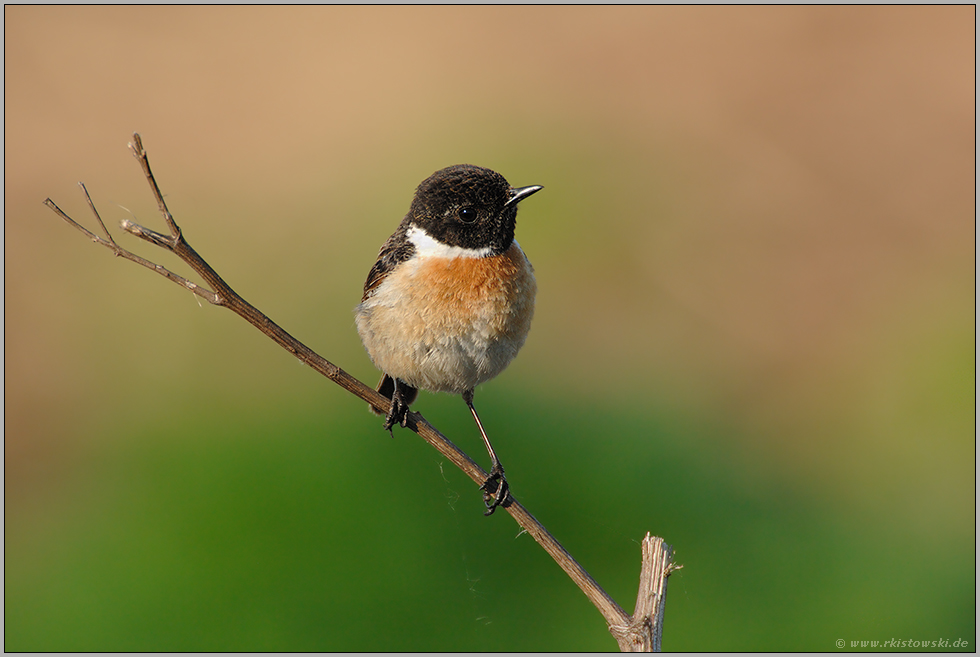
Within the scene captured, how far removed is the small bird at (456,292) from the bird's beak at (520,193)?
0.03 metres

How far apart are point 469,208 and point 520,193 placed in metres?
0.32

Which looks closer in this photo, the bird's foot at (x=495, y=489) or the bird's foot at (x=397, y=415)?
the bird's foot at (x=397, y=415)

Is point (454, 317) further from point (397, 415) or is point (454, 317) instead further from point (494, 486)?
point (494, 486)

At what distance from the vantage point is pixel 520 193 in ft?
11.4

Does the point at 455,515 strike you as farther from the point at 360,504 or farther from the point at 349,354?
the point at 349,354

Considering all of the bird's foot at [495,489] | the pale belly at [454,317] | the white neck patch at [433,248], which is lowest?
the bird's foot at [495,489]

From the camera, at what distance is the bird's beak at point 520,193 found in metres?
3.39

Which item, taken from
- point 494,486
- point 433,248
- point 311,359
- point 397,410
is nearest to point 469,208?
point 433,248

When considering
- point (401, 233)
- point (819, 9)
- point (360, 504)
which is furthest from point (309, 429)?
point (819, 9)

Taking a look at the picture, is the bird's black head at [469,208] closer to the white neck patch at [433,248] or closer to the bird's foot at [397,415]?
the white neck patch at [433,248]

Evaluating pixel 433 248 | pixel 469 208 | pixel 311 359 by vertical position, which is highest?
pixel 469 208

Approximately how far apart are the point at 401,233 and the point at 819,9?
9318mm

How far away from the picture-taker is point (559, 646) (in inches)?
188

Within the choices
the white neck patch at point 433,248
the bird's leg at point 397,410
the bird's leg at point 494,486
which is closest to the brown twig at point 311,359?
the bird's leg at point 397,410
